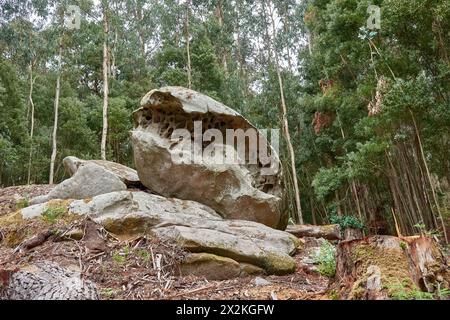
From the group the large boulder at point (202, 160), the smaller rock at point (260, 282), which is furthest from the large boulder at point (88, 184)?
the smaller rock at point (260, 282)

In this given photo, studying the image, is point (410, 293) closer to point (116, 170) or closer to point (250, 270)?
point (250, 270)

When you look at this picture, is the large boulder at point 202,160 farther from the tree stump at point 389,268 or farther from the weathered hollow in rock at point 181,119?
the tree stump at point 389,268

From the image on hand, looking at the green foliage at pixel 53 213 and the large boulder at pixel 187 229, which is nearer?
the large boulder at pixel 187 229

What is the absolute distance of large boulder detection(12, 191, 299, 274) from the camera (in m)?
4.30

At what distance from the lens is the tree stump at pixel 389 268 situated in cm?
222

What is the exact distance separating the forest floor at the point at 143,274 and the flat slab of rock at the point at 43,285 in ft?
0.98

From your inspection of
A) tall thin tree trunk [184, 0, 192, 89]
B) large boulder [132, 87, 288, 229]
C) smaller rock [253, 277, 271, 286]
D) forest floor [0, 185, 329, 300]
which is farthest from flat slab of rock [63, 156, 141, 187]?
tall thin tree trunk [184, 0, 192, 89]

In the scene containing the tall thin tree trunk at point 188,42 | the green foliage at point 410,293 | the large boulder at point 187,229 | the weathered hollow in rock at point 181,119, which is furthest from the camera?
the tall thin tree trunk at point 188,42

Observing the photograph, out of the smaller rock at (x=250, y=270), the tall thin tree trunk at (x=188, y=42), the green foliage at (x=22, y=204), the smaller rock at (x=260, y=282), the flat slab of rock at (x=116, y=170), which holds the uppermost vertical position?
the tall thin tree trunk at (x=188, y=42)

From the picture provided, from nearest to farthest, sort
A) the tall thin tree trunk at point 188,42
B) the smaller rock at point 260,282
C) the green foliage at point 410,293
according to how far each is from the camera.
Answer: the green foliage at point 410,293
the smaller rock at point 260,282
the tall thin tree trunk at point 188,42

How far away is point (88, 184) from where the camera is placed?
5.95m

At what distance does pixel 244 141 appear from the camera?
23.4 feet

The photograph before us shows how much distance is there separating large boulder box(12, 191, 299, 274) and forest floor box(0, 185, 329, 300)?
0.57 feet
